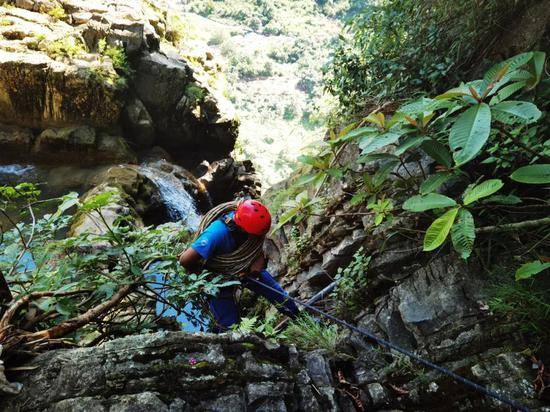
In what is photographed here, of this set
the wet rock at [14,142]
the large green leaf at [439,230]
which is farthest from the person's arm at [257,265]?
the wet rock at [14,142]

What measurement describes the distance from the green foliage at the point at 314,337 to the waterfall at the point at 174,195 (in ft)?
26.7

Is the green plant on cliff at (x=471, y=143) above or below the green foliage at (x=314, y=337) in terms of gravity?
above

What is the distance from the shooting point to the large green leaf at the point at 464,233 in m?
1.82

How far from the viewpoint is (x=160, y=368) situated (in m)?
1.87

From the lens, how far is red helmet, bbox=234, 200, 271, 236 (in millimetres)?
3578

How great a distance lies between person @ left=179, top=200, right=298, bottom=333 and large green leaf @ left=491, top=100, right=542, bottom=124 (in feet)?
7.48

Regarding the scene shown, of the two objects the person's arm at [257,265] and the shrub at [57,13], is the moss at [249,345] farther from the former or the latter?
the shrub at [57,13]

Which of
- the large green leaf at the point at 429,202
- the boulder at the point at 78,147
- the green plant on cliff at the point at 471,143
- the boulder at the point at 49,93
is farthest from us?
the boulder at the point at 78,147

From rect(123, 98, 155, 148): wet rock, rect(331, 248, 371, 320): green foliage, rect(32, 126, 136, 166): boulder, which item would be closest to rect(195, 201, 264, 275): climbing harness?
rect(331, 248, 371, 320): green foliage

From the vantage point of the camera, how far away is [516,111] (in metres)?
1.72

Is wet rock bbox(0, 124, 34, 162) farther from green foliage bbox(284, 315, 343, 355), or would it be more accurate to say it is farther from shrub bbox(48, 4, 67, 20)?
green foliage bbox(284, 315, 343, 355)

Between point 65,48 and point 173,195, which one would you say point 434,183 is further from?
point 65,48

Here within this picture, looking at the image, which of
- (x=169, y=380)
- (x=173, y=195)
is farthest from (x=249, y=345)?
(x=173, y=195)

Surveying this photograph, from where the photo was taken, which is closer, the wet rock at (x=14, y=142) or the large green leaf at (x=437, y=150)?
the large green leaf at (x=437, y=150)
